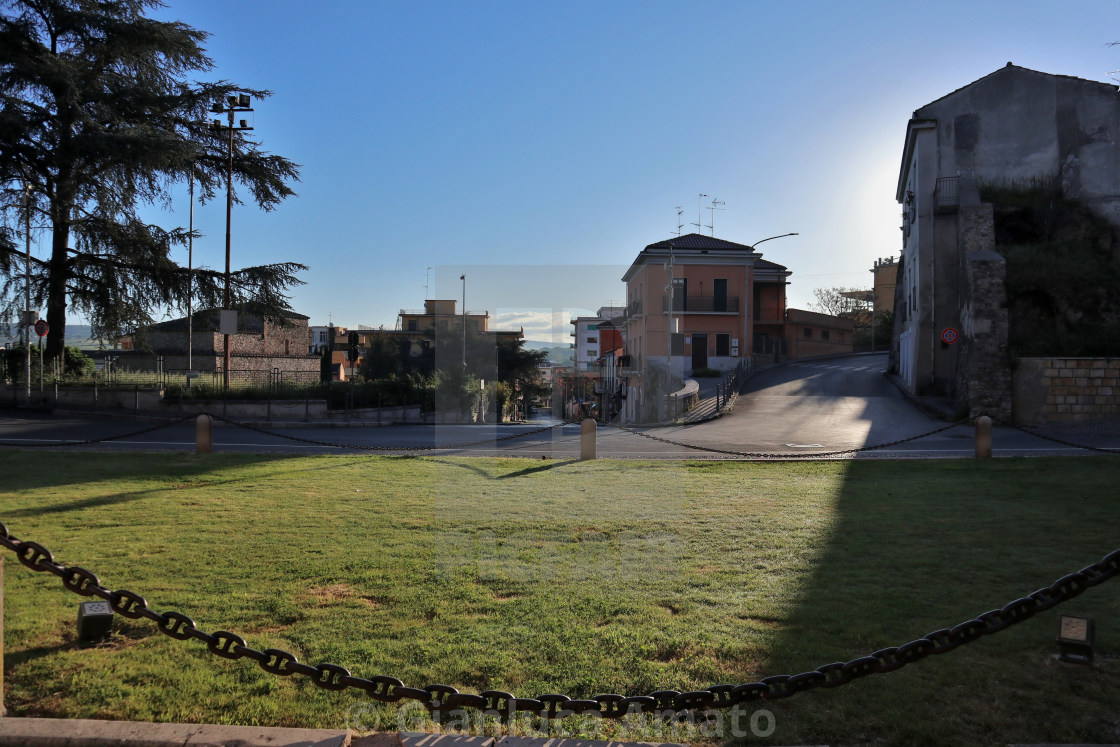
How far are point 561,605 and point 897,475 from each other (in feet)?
28.3

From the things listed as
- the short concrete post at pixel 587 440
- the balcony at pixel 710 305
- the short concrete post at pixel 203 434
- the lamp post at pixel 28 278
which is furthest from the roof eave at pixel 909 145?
the lamp post at pixel 28 278

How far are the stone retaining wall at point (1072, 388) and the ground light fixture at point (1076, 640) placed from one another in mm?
18550

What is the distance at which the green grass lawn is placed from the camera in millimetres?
3471

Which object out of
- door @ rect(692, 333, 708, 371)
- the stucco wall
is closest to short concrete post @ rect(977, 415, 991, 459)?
the stucco wall

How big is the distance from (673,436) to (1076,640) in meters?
15.7

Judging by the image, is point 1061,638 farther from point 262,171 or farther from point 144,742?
point 262,171

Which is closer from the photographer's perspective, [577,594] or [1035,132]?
[577,594]

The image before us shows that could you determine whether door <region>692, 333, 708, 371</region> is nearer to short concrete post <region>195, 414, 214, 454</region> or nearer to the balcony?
the balcony

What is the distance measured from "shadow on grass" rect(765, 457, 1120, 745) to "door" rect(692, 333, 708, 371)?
33.4 metres

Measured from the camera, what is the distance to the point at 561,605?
490 centimetres

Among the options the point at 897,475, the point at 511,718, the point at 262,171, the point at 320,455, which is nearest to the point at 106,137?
the point at 262,171

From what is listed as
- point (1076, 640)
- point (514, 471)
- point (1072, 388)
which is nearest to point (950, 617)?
point (1076, 640)

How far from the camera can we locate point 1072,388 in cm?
1930

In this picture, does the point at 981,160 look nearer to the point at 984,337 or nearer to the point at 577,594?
the point at 984,337
